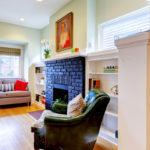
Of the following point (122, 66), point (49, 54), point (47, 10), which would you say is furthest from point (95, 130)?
point (47, 10)

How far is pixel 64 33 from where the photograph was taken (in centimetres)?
362

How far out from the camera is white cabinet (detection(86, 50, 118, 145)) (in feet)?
7.90

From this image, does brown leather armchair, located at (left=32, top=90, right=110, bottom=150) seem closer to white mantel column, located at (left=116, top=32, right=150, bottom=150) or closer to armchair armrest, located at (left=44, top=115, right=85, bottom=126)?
armchair armrest, located at (left=44, top=115, right=85, bottom=126)

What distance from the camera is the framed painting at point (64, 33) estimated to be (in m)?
3.39

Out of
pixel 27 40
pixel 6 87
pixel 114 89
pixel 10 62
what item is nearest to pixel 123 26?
pixel 114 89

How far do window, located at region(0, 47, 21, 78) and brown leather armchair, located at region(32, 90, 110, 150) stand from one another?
4497 mm

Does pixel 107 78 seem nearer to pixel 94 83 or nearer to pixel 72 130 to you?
pixel 94 83

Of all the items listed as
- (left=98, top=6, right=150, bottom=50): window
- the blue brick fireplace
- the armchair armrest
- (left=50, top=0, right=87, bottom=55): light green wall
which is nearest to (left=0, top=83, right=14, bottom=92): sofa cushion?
the blue brick fireplace

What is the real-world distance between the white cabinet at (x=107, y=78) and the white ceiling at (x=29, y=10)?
1.77 metres

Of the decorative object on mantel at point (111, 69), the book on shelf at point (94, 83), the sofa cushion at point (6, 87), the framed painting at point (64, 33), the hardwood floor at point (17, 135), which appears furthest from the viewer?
the sofa cushion at point (6, 87)

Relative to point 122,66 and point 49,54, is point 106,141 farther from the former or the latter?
point 49,54

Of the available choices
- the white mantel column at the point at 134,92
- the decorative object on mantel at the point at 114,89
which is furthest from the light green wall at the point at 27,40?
the white mantel column at the point at 134,92

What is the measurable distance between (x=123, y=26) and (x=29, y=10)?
269 cm

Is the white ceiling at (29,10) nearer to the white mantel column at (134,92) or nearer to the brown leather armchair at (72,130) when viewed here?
the brown leather armchair at (72,130)
